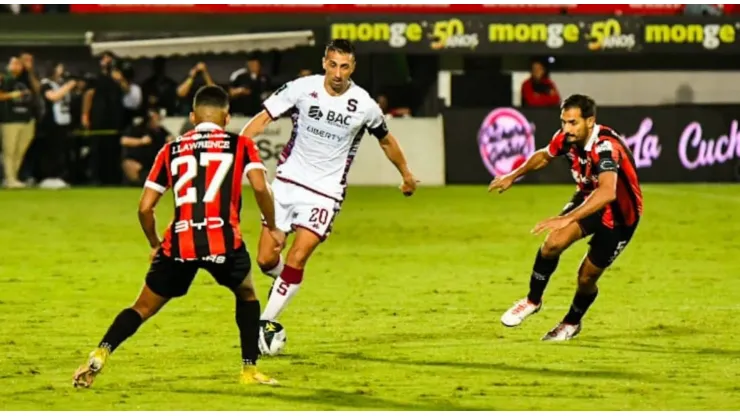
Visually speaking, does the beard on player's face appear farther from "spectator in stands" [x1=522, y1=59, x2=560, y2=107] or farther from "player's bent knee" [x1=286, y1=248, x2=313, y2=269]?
"spectator in stands" [x1=522, y1=59, x2=560, y2=107]

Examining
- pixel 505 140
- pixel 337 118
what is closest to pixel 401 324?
pixel 337 118

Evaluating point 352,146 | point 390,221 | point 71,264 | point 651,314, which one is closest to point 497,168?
point 390,221

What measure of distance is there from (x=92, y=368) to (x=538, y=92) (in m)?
18.3

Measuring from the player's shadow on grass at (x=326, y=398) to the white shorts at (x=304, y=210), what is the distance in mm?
1918

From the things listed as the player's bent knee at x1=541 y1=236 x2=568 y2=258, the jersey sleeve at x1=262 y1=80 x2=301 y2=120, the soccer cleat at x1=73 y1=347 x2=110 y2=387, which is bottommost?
the player's bent knee at x1=541 y1=236 x2=568 y2=258

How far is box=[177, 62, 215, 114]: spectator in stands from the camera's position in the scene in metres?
26.2

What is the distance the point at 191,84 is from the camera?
87.5ft

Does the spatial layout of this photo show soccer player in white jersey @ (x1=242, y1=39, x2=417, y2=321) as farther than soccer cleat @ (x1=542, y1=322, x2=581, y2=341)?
No

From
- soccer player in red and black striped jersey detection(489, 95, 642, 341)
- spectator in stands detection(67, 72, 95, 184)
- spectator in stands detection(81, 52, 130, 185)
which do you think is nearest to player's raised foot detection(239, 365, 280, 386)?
soccer player in red and black striped jersey detection(489, 95, 642, 341)

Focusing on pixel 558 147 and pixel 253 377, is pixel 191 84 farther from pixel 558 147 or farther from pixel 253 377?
pixel 253 377

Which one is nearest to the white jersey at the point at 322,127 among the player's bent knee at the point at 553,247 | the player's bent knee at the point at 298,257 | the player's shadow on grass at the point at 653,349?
the player's bent knee at the point at 298,257

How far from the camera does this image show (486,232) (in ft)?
65.7

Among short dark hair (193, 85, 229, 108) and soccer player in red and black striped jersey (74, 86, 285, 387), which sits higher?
short dark hair (193, 85, 229, 108)

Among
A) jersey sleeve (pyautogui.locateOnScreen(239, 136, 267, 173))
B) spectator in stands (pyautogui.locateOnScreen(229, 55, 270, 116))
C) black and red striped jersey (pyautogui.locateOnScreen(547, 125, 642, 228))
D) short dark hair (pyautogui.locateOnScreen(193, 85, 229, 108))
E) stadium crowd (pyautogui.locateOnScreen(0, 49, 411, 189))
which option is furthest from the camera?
spectator in stands (pyautogui.locateOnScreen(229, 55, 270, 116))
